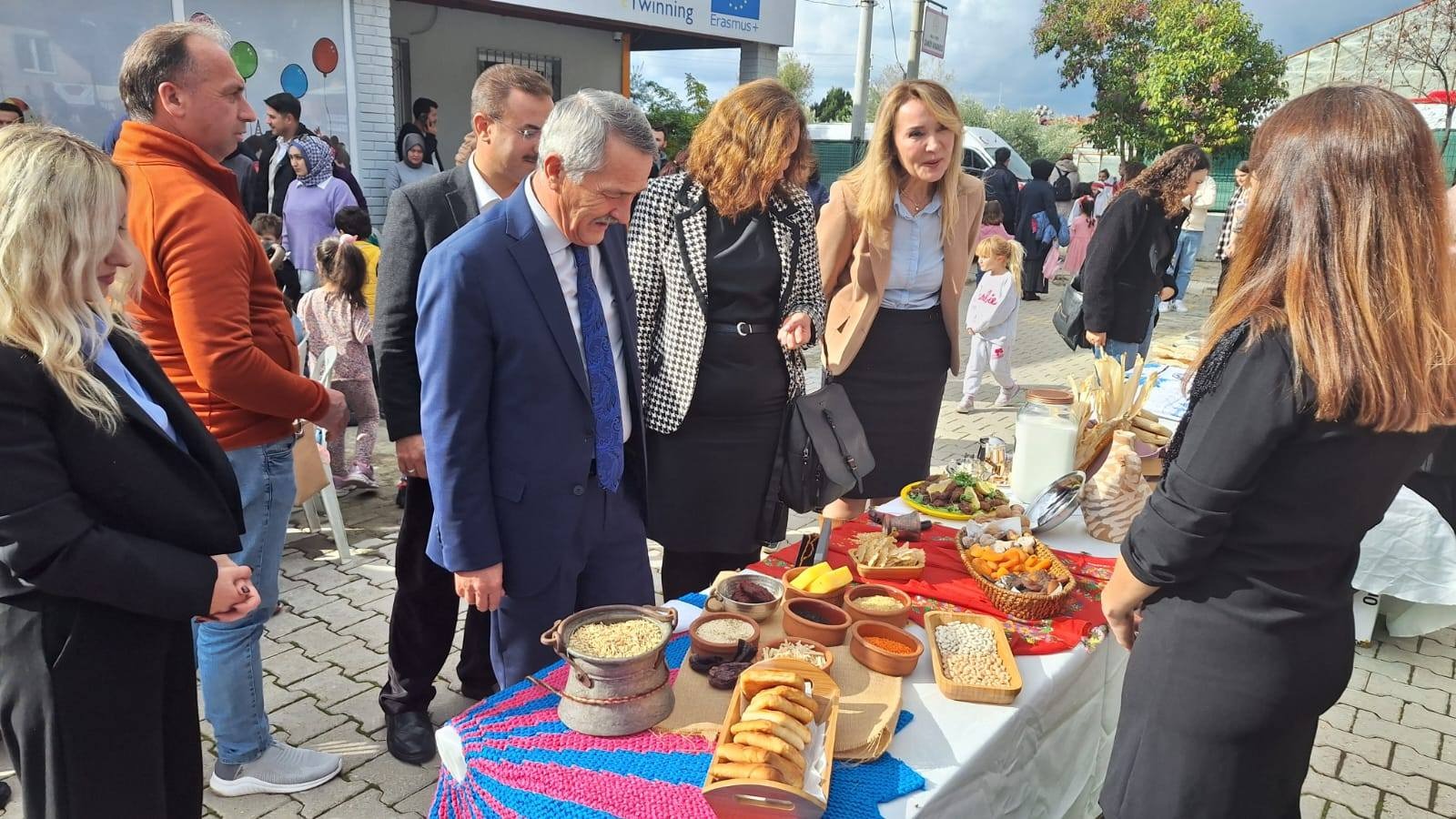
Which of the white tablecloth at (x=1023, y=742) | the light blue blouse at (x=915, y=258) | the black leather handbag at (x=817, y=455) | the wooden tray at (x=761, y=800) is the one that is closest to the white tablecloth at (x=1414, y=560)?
the white tablecloth at (x=1023, y=742)

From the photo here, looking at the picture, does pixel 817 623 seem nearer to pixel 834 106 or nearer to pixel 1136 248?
pixel 1136 248

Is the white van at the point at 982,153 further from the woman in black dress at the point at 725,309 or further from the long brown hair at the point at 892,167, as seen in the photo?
the woman in black dress at the point at 725,309

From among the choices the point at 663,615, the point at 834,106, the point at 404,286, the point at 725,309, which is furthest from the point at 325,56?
the point at 834,106

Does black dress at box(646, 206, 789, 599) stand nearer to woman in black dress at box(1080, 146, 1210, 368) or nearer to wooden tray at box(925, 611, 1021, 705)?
wooden tray at box(925, 611, 1021, 705)

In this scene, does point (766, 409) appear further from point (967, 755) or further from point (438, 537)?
point (967, 755)

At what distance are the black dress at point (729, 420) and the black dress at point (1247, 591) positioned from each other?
1344mm

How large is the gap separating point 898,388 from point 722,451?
1.05m

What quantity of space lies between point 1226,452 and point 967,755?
0.72 m

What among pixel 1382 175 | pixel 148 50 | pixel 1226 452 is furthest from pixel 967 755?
pixel 148 50

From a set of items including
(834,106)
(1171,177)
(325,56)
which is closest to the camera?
(1171,177)

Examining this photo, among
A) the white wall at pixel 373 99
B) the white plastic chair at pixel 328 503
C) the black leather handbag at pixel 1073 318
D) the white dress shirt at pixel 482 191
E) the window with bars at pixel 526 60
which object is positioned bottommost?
the white plastic chair at pixel 328 503

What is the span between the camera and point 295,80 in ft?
29.4

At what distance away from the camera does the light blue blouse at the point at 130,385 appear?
163 centimetres

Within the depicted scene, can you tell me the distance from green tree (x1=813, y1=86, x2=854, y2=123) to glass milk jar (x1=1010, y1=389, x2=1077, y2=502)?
3859 centimetres
